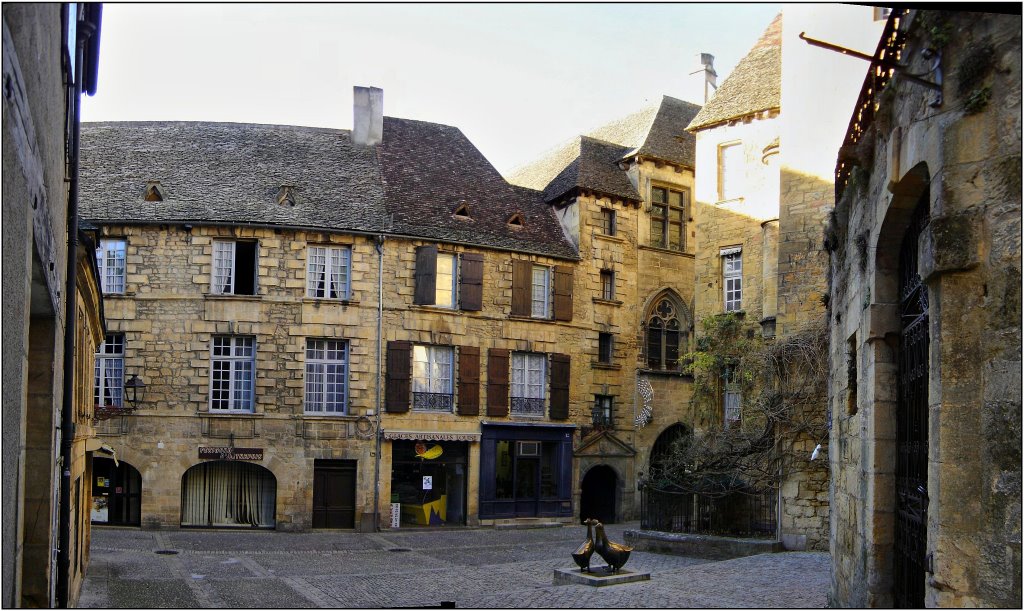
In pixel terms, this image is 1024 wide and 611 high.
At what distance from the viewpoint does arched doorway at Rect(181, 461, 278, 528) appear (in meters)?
24.7

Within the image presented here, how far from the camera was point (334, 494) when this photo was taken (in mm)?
25078

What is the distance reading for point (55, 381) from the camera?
7.76 metres

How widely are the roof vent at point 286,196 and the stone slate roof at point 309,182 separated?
143 mm

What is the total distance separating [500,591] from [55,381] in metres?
9.23

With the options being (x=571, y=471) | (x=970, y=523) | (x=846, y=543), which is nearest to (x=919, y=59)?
(x=970, y=523)

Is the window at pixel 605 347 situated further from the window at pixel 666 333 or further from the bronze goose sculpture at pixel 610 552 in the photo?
the bronze goose sculpture at pixel 610 552

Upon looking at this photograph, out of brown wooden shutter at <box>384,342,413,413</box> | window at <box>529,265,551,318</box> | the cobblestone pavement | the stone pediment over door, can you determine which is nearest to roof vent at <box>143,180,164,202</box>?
brown wooden shutter at <box>384,342,413,413</box>

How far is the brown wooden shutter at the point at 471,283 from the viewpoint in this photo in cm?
2678

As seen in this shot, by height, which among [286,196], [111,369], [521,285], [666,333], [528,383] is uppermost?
[286,196]

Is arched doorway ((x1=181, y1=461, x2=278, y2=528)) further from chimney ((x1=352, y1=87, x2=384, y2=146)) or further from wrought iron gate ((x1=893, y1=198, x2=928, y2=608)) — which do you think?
Answer: wrought iron gate ((x1=893, y1=198, x2=928, y2=608))

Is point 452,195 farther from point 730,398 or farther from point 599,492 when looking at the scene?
point 730,398

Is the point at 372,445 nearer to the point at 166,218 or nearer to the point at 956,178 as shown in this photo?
the point at 166,218

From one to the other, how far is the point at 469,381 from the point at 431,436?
173 centimetres

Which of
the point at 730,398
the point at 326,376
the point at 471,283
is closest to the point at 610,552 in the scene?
the point at 730,398
